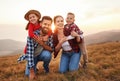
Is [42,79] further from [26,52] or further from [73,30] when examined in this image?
[73,30]

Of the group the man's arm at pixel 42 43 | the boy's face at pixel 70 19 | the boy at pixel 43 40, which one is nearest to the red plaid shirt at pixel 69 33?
the boy's face at pixel 70 19

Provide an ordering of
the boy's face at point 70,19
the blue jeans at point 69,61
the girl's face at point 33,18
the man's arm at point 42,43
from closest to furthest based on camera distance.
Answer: the man's arm at point 42,43
the girl's face at point 33,18
the boy's face at point 70,19
the blue jeans at point 69,61

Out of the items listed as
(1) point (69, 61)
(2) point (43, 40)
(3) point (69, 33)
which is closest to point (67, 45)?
(3) point (69, 33)

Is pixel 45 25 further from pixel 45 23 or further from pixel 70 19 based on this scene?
pixel 70 19

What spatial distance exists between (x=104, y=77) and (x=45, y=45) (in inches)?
90.4

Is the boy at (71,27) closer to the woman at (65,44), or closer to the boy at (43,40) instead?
the woman at (65,44)

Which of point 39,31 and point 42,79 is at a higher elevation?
point 39,31

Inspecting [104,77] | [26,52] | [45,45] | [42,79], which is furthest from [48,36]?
[104,77]

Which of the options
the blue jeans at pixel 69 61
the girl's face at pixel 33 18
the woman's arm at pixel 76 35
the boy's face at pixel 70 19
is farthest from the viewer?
the blue jeans at pixel 69 61

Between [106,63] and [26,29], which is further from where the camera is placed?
[106,63]

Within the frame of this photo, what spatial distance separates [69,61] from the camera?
9.29 metres

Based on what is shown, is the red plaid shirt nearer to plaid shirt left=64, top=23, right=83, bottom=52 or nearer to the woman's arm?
plaid shirt left=64, top=23, right=83, bottom=52

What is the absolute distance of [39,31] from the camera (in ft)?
27.6

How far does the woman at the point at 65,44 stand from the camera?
8.50 m
